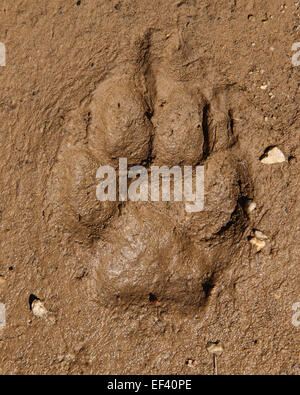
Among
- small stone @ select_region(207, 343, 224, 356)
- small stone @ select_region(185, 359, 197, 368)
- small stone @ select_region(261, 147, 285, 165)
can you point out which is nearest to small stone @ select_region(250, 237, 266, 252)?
small stone @ select_region(261, 147, 285, 165)

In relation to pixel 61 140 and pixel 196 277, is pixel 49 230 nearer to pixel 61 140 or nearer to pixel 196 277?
pixel 61 140

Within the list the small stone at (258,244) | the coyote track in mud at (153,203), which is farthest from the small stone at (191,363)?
the small stone at (258,244)

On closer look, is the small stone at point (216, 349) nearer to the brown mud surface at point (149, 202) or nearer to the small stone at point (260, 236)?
the brown mud surface at point (149, 202)

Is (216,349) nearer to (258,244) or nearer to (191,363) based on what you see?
(191,363)

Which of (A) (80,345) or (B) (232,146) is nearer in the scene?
(A) (80,345)

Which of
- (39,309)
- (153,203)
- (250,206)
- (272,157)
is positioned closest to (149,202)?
(153,203)

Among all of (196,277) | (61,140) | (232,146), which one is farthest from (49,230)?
(232,146)
